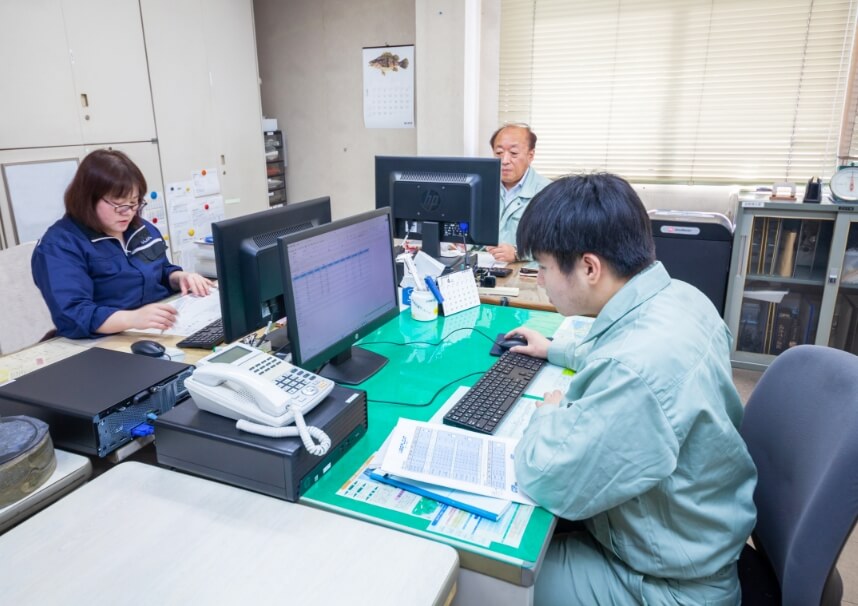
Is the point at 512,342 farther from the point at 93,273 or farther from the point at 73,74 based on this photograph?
the point at 73,74

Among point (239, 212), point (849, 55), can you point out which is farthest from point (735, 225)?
Answer: point (239, 212)

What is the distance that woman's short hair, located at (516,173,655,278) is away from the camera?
1.13 m

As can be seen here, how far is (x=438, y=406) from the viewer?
4.65 ft

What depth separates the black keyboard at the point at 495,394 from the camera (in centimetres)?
129

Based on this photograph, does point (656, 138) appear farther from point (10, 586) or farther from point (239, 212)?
point (10, 586)

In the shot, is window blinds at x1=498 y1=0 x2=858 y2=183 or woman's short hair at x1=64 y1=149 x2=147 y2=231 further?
window blinds at x1=498 y1=0 x2=858 y2=183

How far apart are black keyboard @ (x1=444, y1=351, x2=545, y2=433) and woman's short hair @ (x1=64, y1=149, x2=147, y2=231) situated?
146 centimetres

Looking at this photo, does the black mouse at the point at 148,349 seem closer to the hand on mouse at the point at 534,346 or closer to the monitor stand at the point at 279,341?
the monitor stand at the point at 279,341

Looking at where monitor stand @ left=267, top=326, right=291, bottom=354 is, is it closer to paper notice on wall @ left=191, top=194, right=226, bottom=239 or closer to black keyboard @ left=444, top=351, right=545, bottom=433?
black keyboard @ left=444, top=351, right=545, bottom=433

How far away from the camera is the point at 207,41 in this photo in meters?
3.41

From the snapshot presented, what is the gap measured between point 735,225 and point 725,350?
2298mm

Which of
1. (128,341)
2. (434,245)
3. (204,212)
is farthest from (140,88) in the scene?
(434,245)

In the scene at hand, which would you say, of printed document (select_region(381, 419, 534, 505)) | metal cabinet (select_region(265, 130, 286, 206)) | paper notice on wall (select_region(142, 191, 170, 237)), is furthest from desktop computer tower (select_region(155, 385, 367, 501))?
metal cabinet (select_region(265, 130, 286, 206))

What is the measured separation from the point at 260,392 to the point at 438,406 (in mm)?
476
